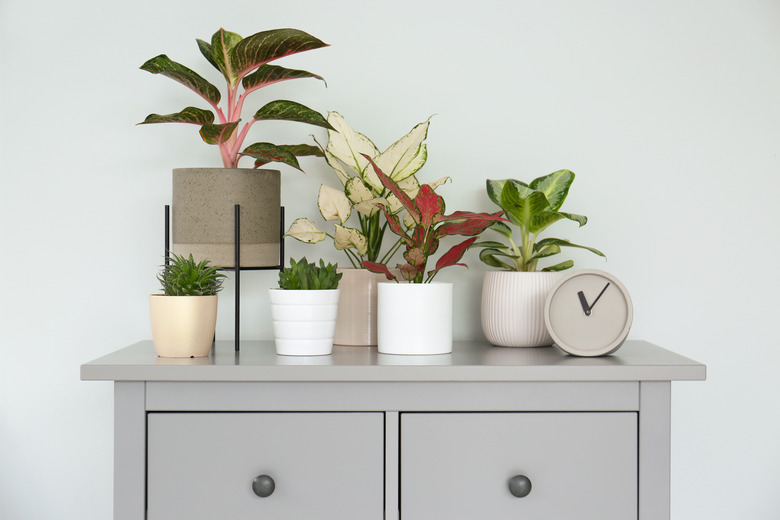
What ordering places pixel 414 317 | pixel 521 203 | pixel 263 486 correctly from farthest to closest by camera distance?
pixel 521 203
pixel 414 317
pixel 263 486

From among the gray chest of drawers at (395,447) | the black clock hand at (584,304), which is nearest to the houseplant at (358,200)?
the gray chest of drawers at (395,447)

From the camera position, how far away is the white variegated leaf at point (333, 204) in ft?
3.94

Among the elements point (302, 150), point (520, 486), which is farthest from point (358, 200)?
point (520, 486)

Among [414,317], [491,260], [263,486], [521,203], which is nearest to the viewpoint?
[263,486]

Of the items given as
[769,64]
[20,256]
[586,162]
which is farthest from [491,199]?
[20,256]

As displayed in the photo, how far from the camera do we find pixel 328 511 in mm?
963

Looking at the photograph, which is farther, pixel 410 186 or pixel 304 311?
pixel 410 186

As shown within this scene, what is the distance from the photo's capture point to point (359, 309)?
1178mm

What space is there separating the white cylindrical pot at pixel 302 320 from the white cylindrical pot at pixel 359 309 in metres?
0.12

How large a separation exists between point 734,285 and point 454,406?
75cm

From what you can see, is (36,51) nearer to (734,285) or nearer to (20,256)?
(20,256)

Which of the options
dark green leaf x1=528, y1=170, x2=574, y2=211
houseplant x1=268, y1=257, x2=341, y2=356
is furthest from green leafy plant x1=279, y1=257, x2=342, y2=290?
dark green leaf x1=528, y1=170, x2=574, y2=211

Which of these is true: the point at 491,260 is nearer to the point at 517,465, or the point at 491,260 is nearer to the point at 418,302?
the point at 418,302

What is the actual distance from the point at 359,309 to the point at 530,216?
0.35m
